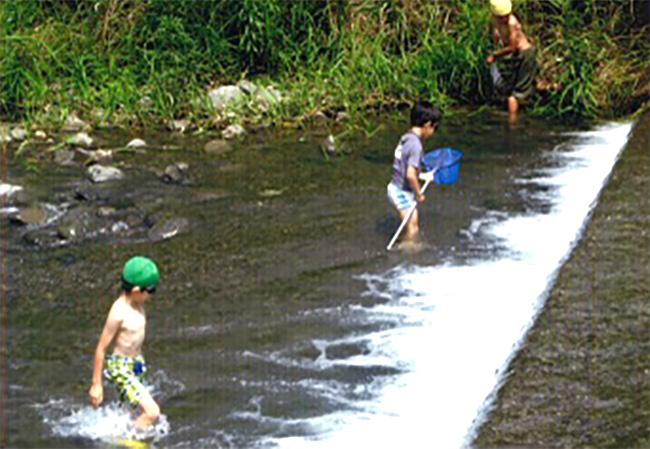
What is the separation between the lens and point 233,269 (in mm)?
8398

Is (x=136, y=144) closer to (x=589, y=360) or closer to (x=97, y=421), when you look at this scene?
(x=97, y=421)

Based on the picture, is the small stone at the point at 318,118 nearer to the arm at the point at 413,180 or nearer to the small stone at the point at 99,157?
the small stone at the point at 99,157

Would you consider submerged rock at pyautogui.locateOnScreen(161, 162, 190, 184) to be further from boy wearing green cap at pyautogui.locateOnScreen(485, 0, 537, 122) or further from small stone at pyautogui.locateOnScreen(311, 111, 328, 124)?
boy wearing green cap at pyautogui.locateOnScreen(485, 0, 537, 122)

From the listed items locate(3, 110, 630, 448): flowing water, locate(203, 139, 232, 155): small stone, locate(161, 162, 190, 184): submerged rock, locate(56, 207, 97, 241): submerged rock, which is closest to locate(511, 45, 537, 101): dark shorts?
locate(3, 110, 630, 448): flowing water

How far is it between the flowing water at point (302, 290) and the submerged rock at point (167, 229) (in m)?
0.07

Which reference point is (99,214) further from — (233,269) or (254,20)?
(254,20)

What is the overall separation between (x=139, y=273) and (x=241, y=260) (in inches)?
108

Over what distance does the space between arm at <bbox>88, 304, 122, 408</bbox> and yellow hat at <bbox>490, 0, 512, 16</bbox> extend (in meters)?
7.11

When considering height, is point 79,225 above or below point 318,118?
→ above

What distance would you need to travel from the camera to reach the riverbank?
5.11 meters

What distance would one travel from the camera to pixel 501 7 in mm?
12211

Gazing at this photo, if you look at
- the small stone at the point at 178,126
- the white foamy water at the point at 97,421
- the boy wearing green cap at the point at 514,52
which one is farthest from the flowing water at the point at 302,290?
the boy wearing green cap at the point at 514,52

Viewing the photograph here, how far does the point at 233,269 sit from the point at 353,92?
463 cm

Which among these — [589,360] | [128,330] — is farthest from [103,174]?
[589,360]
